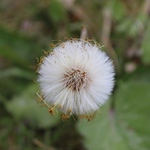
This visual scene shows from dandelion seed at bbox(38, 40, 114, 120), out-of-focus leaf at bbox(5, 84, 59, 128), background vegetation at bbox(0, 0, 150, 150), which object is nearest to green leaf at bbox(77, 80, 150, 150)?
background vegetation at bbox(0, 0, 150, 150)

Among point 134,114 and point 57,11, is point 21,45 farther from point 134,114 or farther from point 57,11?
point 134,114

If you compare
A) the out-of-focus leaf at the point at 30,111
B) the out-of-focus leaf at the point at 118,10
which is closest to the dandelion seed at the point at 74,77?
the out-of-focus leaf at the point at 30,111

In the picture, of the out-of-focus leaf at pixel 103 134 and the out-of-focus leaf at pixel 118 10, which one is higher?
the out-of-focus leaf at pixel 118 10

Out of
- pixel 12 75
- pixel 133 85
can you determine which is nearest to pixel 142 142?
pixel 133 85

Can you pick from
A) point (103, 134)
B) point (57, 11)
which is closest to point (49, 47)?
point (57, 11)

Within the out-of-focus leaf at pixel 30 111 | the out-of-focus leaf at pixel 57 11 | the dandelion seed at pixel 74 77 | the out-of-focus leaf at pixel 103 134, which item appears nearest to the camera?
the dandelion seed at pixel 74 77

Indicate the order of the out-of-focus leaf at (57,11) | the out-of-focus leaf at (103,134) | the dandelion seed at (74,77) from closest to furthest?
the dandelion seed at (74,77) < the out-of-focus leaf at (103,134) < the out-of-focus leaf at (57,11)

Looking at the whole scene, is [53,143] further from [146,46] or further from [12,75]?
[146,46]

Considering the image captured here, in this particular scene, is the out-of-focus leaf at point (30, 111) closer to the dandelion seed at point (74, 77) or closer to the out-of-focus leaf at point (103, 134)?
the out-of-focus leaf at point (103, 134)
